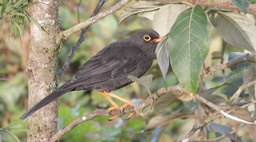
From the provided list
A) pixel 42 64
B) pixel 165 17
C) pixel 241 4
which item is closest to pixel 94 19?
pixel 42 64

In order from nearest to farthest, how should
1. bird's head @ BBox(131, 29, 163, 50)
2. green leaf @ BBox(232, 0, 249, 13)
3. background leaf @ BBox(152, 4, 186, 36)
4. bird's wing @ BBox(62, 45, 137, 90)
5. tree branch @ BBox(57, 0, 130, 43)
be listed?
1. green leaf @ BBox(232, 0, 249, 13)
2. tree branch @ BBox(57, 0, 130, 43)
3. background leaf @ BBox(152, 4, 186, 36)
4. bird's wing @ BBox(62, 45, 137, 90)
5. bird's head @ BBox(131, 29, 163, 50)

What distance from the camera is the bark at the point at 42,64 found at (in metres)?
2.93

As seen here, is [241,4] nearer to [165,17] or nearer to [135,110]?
[135,110]

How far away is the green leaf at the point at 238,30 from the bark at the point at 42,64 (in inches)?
34.8

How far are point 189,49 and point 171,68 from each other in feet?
4.57

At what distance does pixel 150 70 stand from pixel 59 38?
1.38m

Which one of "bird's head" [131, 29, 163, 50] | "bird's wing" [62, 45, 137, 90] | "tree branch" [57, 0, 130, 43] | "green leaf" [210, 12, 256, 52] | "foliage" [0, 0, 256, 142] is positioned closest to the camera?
"foliage" [0, 0, 256, 142]

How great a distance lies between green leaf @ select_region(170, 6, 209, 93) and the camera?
2617 millimetres

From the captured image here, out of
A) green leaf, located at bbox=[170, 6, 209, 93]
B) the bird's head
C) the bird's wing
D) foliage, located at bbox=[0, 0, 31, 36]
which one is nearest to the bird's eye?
the bird's head

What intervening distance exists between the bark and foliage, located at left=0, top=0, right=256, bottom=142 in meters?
0.08

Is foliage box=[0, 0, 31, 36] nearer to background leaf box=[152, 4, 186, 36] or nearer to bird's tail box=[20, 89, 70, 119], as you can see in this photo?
bird's tail box=[20, 89, 70, 119]

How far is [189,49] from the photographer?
2652mm

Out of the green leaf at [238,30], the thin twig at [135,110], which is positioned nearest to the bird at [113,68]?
the thin twig at [135,110]

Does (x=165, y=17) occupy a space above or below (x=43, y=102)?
above
